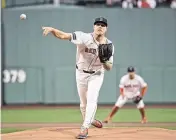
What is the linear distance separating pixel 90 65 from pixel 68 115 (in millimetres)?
6324

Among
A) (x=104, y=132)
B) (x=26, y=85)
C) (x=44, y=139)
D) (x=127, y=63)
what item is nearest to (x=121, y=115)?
(x=127, y=63)

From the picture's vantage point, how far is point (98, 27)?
23.8 feet

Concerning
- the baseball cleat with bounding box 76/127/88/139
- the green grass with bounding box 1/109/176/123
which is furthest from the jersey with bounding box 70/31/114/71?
the green grass with bounding box 1/109/176/123

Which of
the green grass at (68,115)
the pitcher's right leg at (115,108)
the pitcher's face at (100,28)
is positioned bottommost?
the green grass at (68,115)

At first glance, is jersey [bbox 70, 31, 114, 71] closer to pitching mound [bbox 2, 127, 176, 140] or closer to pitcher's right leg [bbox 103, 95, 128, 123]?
pitching mound [bbox 2, 127, 176, 140]

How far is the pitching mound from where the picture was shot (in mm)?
7391

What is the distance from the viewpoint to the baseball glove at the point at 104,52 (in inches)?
283

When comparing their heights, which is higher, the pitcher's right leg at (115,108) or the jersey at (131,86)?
the jersey at (131,86)

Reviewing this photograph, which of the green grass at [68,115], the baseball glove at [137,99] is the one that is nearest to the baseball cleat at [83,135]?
the baseball glove at [137,99]

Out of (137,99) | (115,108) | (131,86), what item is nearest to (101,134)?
(115,108)

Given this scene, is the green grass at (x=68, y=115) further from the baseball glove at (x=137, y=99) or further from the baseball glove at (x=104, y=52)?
the baseball glove at (x=104, y=52)

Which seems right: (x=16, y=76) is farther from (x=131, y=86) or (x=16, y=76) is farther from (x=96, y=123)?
(x=96, y=123)

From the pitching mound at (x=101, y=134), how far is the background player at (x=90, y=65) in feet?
1.20

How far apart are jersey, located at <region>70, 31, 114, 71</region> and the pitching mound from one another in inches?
44.6
